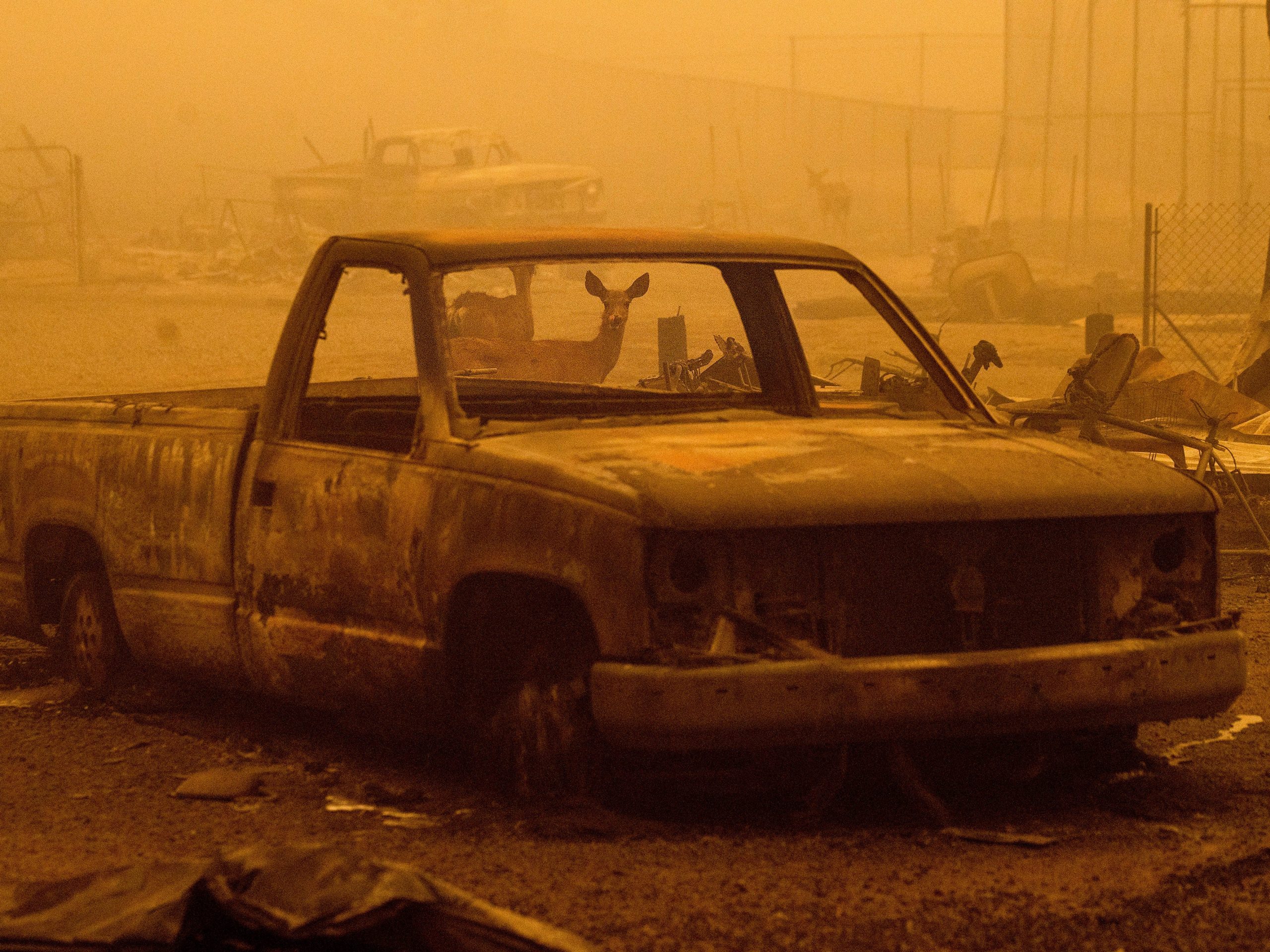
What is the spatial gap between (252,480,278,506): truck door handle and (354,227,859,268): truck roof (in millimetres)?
754

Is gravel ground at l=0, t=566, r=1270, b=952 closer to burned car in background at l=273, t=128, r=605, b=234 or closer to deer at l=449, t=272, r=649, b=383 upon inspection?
deer at l=449, t=272, r=649, b=383

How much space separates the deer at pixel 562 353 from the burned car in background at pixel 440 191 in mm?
21724

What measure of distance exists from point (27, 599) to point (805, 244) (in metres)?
2.89

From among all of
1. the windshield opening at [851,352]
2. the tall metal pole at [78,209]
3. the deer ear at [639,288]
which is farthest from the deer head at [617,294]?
the tall metal pole at [78,209]

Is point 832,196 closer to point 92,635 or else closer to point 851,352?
point 851,352

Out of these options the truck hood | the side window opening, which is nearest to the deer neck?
the side window opening

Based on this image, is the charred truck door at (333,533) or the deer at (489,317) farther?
the deer at (489,317)

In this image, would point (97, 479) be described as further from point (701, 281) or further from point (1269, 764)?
point (701, 281)

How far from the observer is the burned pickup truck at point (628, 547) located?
4.41 meters

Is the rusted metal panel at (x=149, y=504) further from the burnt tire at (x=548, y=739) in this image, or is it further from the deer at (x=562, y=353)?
the burnt tire at (x=548, y=739)

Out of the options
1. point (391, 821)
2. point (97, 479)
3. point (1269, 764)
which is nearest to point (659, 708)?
point (391, 821)

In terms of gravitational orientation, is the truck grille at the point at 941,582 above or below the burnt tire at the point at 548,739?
above

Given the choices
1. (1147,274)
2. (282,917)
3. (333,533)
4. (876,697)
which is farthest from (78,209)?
(282,917)

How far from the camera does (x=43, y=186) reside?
34.0m
